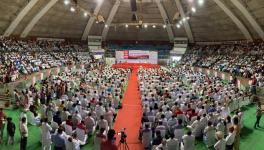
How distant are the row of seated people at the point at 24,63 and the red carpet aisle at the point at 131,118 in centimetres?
1021

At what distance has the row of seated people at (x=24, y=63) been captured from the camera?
2889cm

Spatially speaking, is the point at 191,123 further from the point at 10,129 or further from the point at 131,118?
the point at 10,129

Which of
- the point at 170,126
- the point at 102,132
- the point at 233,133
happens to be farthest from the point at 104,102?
the point at 233,133

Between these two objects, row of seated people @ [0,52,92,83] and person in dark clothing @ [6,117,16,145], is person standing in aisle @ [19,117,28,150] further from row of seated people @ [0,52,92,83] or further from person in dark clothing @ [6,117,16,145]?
row of seated people @ [0,52,92,83]

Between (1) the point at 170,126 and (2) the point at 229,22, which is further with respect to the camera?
(2) the point at 229,22

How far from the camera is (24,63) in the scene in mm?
35250

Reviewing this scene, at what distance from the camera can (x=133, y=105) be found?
73.6ft

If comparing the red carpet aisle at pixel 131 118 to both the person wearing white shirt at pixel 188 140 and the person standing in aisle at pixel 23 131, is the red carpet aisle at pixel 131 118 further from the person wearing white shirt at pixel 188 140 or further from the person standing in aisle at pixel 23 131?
the person standing in aisle at pixel 23 131

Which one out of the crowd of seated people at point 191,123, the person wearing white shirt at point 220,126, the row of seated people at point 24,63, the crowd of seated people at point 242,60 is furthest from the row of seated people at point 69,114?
the crowd of seated people at point 242,60

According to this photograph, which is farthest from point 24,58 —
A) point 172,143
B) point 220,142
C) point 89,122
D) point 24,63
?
point 220,142

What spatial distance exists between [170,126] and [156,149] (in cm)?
319

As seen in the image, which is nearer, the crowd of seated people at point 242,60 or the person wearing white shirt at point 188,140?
the person wearing white shirt at point 188,140

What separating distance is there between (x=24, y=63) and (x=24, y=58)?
292 cm

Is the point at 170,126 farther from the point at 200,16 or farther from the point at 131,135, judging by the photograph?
the point at 200,16
